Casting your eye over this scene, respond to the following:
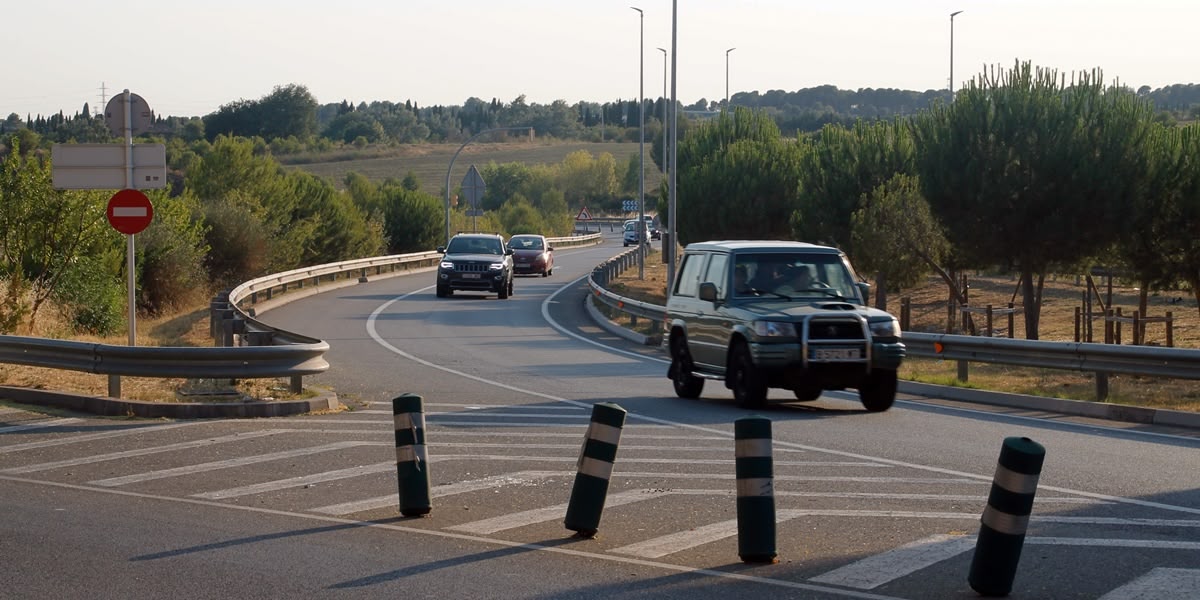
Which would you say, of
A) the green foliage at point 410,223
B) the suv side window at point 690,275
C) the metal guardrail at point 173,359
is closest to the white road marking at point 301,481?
the metal guardrail at point 173,359

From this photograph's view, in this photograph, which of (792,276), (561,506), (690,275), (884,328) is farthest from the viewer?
(690,275)

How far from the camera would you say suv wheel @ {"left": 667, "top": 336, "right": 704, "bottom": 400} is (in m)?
17.2

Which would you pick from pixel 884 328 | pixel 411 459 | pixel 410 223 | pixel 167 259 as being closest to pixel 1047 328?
pixel 167 259

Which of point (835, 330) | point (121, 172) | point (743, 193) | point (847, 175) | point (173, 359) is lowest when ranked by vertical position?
point (173, 359)

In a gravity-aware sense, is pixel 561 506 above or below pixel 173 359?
below

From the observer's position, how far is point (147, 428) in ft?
43.7

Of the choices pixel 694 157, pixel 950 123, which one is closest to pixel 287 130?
pixel 694 157

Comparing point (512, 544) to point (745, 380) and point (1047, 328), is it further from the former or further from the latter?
point (1047, 328)

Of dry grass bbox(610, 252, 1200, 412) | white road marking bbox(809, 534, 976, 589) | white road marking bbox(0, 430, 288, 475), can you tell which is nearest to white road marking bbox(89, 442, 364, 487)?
white road marking bbox(0, 430, 288, 475)

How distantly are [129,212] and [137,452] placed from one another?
5.54 meters

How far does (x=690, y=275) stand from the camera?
1769 cm

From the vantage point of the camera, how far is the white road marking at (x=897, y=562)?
723cm

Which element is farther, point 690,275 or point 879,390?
point 690,275

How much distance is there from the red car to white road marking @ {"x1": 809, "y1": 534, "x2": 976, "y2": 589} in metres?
46.0
